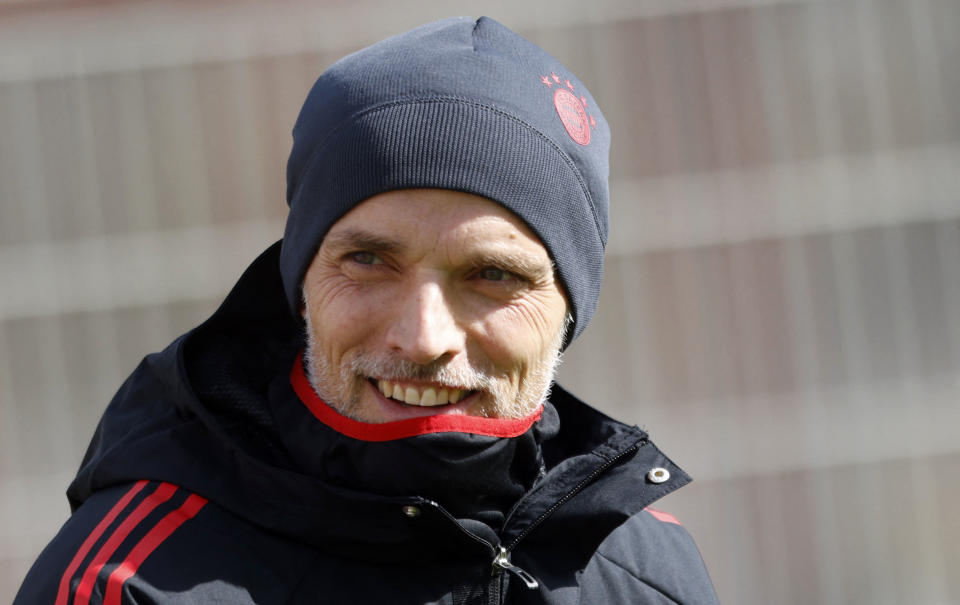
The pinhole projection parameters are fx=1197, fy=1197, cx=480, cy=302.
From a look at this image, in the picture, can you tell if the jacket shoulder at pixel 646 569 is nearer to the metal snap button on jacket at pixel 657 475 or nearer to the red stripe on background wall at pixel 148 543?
the metal snap button on jacket at pixel 657 475

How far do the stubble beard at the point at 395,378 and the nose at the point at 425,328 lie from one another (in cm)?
3

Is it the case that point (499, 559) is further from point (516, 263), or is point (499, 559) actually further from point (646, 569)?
point (516, 263)

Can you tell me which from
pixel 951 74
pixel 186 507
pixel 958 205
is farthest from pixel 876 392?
pixel 186 507

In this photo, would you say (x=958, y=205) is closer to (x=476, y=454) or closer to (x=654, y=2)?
(x=654, y=2)

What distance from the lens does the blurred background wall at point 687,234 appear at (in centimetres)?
479

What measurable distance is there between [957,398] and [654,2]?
2129mm

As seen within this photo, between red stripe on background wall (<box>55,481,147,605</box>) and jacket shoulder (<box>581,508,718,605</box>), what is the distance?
805mm

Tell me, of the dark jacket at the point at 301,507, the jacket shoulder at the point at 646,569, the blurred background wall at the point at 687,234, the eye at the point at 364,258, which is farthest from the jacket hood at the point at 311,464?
the blurred background wall at the point at 687,234

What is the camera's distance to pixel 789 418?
198 inches

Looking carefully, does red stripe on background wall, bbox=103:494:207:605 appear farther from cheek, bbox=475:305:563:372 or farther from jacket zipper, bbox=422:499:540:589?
cheek, bbox=475:305:563:372

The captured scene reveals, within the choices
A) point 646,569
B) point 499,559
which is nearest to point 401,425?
point 499,559

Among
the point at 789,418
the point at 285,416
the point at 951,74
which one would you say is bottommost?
the point at 789,418

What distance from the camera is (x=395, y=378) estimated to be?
6.72ft

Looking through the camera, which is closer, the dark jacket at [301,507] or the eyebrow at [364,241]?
the dark jacket at [301,507]
